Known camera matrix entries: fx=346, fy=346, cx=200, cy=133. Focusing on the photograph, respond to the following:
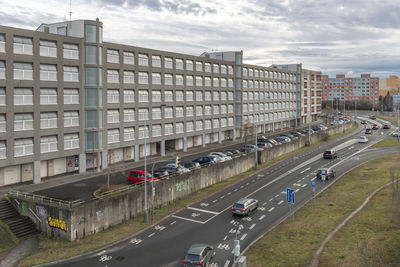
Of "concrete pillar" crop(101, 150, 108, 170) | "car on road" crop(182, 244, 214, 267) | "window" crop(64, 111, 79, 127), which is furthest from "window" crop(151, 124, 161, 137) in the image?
"car on road" crop(182, 244, 214, 267)

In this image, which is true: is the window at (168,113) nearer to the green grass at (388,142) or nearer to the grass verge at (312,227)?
the grass verge at (312,227)

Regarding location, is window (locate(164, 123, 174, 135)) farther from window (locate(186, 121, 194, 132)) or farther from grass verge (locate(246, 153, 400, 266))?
grass verge (locate(246, 153, 400, 266))

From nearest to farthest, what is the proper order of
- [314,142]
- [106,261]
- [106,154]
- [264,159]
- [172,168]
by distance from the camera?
1. [106,261]
2. [172,168]
3. [106,154]
4. [264,159]
5. [314,142]

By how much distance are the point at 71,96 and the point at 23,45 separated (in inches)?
358

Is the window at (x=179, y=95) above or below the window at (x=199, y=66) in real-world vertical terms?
below

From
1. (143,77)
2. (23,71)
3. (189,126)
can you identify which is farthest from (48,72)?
(189,126)

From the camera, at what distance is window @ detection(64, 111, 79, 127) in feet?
157

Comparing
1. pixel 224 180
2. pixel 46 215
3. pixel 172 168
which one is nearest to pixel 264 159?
pixel 224 180

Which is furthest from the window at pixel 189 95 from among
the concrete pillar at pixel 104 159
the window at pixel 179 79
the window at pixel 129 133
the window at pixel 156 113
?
the concrete pillar at pixel 104 159

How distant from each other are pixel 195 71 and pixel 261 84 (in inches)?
1387

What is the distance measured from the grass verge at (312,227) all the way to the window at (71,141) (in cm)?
3125

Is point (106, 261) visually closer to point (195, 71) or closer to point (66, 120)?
point (66, 120)

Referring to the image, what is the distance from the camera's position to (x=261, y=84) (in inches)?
4067

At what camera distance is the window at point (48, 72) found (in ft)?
146
